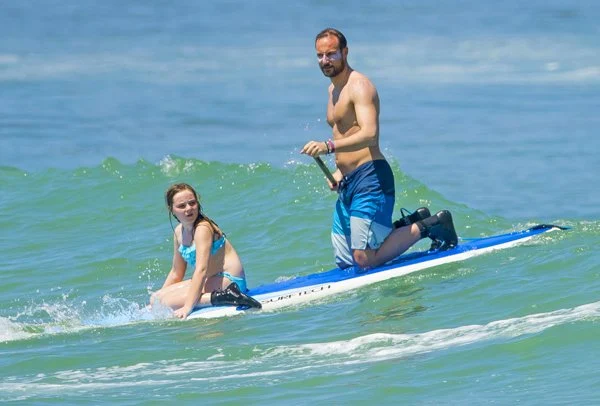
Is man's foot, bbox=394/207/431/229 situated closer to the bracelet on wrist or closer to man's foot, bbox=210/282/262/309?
the bracelet on wrist

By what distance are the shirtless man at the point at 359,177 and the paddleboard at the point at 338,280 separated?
12cm

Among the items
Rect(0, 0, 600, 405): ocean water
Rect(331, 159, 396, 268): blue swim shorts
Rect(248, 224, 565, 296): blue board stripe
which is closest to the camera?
Rect(0, 0, 600, 405): ocean water

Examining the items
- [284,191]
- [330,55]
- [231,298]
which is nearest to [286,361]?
[231,298]

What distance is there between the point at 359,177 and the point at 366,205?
0.65ft

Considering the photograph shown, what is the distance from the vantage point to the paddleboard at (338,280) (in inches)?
379

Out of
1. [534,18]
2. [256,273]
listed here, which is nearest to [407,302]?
[256,273]

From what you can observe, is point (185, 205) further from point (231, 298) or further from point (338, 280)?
point (338, 280)

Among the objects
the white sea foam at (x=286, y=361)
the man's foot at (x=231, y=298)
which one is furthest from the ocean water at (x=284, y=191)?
the man's foot at (x=231, y=298)

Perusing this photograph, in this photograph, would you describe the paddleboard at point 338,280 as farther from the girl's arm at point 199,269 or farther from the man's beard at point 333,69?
the man's beard at point 333,69

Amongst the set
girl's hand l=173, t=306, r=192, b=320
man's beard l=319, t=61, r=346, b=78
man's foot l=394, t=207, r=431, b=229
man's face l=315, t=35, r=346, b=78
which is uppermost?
man's face l=315, t=35, r=346, b=78

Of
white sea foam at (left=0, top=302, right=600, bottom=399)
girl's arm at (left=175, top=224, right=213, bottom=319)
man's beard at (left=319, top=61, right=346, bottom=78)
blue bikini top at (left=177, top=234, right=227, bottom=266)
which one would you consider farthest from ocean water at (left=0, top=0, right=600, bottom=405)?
man's beard at (left=319, top=61, right=346, bottom=78)

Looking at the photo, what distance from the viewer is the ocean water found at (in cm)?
800

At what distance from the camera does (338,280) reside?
9.88 m

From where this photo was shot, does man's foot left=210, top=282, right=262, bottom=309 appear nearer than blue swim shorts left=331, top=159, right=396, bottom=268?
Yes
